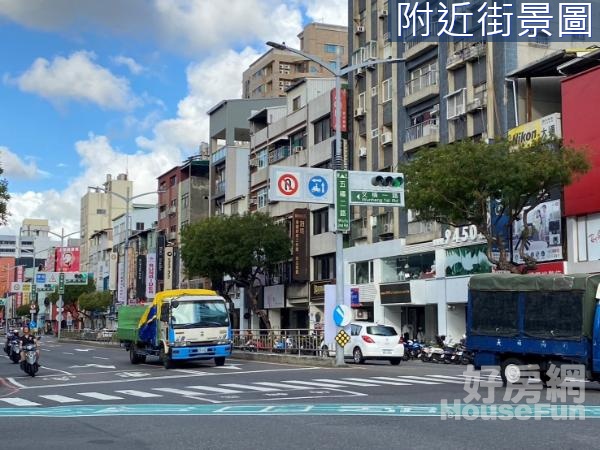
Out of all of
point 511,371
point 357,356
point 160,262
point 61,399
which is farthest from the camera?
point 160,262

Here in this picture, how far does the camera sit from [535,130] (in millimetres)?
37188

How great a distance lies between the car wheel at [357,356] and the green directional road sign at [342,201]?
5.54m

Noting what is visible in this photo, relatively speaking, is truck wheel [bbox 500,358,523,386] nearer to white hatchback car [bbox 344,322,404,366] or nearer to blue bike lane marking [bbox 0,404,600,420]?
blue bike lane marking [bbox 0,404,600,420]

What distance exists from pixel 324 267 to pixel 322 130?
9.23 metres

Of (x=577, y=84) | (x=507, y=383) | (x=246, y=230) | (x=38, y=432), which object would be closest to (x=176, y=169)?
(x=246, y=230)

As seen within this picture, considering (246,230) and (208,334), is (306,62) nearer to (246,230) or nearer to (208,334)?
(246,230)

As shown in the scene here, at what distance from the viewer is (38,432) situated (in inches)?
510

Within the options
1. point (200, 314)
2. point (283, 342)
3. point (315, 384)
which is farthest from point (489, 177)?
point (315, 384)

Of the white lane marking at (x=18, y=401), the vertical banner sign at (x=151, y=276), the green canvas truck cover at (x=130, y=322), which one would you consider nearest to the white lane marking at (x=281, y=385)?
the white lane marking at (x=18, y=401)

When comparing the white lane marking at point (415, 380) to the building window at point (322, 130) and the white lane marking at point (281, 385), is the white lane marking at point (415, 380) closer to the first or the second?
the white lane marking at point (281, 385)

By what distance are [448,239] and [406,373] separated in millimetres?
18515

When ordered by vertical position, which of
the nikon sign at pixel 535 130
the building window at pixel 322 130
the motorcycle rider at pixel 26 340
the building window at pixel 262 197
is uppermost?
the building window at pixel 322 130

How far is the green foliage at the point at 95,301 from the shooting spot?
98594 millimetres

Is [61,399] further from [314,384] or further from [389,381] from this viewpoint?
[389,381]
